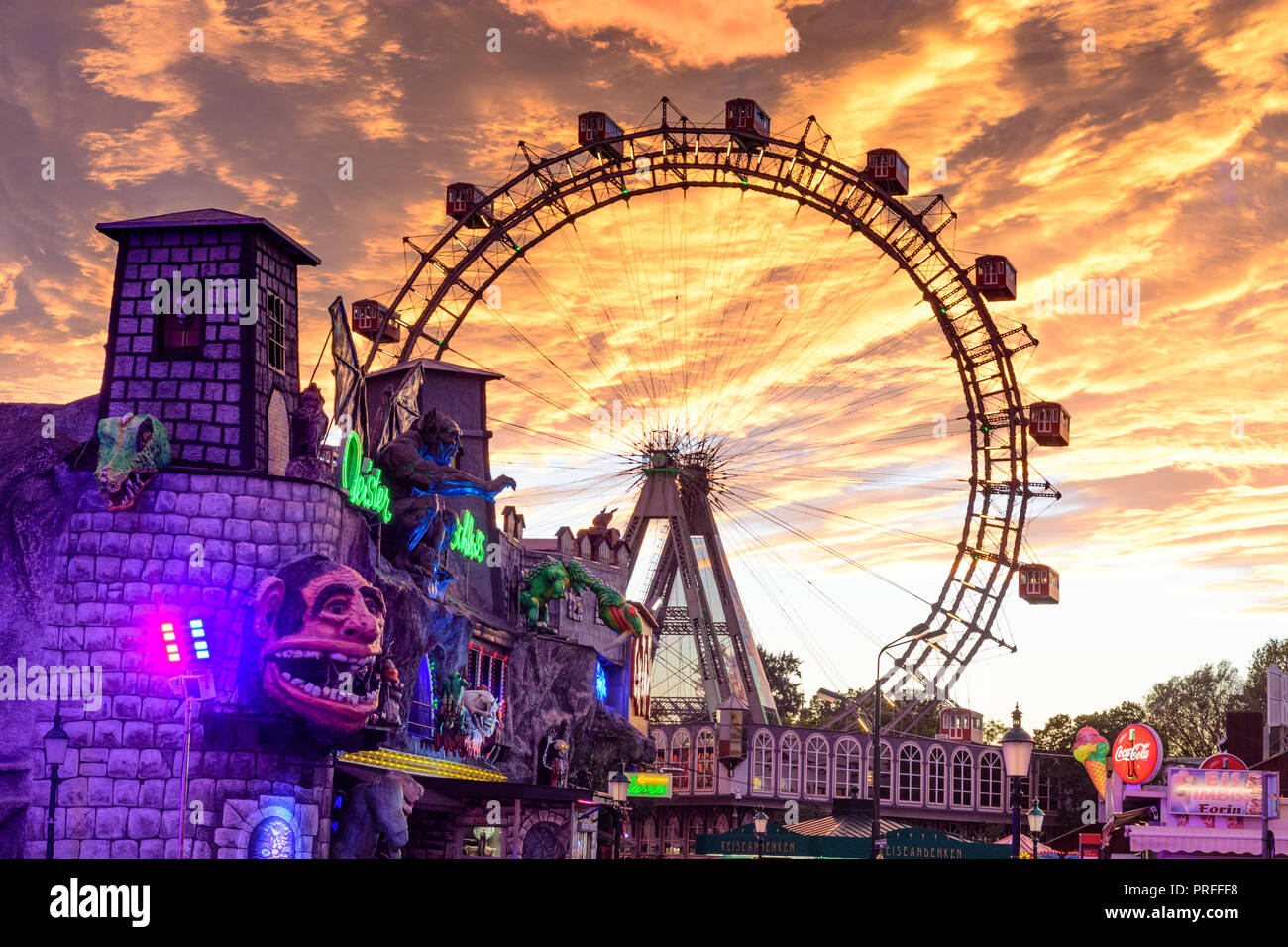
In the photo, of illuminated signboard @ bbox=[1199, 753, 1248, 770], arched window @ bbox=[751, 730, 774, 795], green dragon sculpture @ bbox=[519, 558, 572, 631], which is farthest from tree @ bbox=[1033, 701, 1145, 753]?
green dragon sculpture @ bbox=[519, 558, 572, 631]

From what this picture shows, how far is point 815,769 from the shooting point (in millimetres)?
82188

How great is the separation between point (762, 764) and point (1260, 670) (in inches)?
1973

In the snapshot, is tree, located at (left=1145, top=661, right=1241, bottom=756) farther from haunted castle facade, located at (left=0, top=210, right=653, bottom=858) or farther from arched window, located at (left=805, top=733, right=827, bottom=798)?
haunted castle facade, located at (left=0, top=210, right=653, bottom=858)

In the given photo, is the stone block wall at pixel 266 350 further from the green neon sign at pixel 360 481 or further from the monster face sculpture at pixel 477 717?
the monster face sculpture at pixel 477 717

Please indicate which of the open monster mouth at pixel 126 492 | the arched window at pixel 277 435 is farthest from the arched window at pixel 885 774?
the open monster mouth at pixel 126 492

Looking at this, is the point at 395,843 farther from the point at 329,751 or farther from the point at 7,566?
the point at 7,566

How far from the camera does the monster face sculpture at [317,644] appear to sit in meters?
29.5

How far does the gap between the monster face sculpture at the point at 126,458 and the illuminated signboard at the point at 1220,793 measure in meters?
36.5

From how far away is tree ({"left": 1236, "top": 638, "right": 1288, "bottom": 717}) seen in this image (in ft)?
358

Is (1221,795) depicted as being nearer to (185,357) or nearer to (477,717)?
(477,717)

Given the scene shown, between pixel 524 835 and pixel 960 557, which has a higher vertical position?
pixel 960 557
